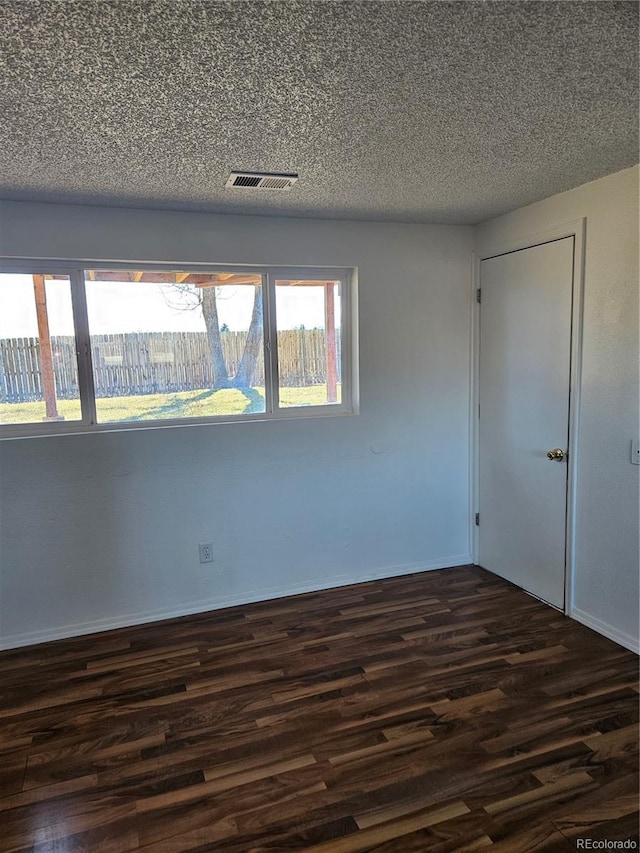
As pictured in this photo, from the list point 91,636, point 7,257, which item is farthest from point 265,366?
point 91,636

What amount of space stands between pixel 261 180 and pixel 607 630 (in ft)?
9.68

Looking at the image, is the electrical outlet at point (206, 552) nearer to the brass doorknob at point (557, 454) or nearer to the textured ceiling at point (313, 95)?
the textured ceiling at point (313, 95)

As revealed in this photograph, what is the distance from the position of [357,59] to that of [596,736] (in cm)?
257

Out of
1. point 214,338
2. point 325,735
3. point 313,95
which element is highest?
point 313,95

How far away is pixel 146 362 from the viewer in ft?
10.3

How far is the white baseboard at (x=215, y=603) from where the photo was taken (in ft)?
9.70

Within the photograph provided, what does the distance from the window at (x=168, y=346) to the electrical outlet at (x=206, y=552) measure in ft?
2.56

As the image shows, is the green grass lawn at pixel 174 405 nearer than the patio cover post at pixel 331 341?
Yes

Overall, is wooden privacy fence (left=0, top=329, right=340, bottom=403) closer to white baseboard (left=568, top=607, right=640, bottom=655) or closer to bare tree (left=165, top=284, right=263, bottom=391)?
bare tree (left=165, top=284, right=263, bottom=391)

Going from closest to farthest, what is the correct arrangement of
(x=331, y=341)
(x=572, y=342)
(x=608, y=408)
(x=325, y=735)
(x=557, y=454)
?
(x=325, y=735), (x=608, y=408), (x=572, y=342), (x=557, y=454), (x=331, y=341)

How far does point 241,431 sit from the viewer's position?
326 cm

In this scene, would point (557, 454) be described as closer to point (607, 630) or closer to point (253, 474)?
point (607, 630)

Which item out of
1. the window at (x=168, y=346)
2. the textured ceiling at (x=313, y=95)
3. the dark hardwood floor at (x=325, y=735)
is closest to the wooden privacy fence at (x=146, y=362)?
the window at (x=168, y=346)

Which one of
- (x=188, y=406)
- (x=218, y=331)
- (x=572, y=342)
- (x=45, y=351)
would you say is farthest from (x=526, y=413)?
(x=45, y=351)
